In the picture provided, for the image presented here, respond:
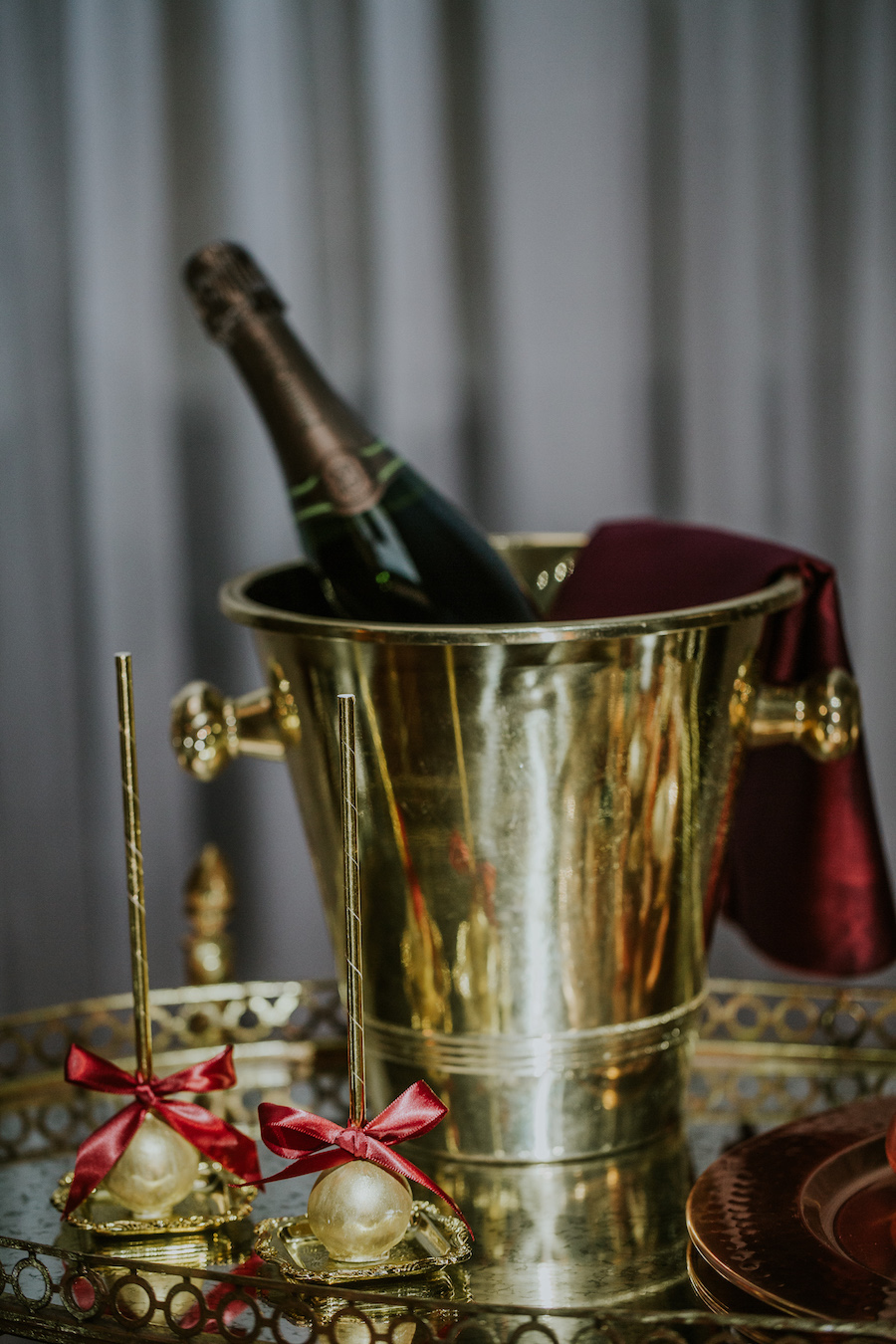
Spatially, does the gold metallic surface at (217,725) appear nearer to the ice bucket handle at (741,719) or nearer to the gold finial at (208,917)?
the ice bucket handle at (741,719)

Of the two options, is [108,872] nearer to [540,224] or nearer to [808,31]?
[540,224]

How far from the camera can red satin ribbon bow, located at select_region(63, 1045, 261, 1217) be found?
52 cm

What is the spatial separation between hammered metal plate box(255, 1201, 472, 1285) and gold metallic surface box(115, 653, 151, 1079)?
79 mm

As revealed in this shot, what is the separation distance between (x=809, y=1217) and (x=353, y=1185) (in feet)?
0.53

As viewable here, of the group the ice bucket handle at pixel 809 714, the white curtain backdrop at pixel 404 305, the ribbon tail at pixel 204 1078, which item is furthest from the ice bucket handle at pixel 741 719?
the white curtain backdrop at pixel 404 305

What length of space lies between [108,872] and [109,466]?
0.31 metres

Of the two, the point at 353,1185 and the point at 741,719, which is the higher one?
the point at 741,719

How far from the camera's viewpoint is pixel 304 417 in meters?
0.70

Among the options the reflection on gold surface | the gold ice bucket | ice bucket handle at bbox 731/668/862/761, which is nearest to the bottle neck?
the gold ice bucket

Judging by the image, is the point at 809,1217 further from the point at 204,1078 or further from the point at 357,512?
the point at 357,512

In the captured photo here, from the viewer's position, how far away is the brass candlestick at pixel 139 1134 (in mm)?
517

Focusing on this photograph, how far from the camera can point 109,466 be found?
1.11 meters

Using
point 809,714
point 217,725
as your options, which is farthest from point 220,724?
point 809,714

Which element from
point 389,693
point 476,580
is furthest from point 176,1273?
point 476,580
